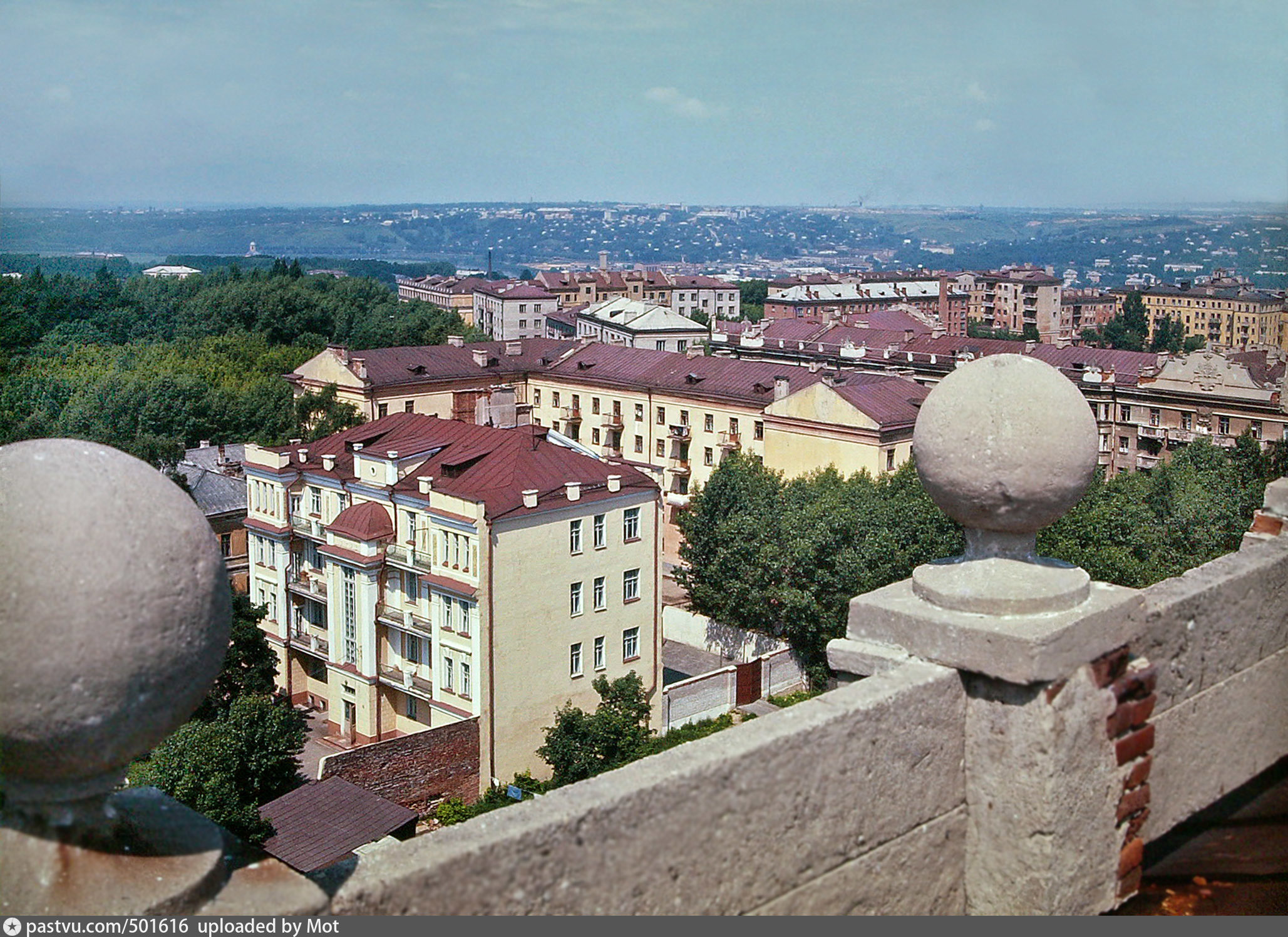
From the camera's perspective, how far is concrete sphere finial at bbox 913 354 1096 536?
504 cm

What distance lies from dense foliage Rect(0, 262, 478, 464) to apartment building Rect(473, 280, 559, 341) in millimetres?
16548

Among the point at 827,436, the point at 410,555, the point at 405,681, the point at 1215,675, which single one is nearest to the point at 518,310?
the point at 827,436

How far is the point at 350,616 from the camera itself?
33.3m

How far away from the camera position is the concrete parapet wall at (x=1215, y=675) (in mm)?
5602

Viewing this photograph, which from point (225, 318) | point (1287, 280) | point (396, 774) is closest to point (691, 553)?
point (396, 774)

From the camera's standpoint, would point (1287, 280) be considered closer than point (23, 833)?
No

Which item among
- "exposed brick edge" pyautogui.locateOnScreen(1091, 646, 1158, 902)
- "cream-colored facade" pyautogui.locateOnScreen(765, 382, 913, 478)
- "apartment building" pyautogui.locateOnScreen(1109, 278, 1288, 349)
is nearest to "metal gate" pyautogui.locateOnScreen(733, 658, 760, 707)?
"cream-colored facade" pyautogui.locateOnScreen(765, 382, 913, 478)

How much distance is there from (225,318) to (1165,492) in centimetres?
6746

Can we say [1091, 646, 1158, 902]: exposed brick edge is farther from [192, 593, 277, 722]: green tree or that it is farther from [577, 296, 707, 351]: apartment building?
[577, 296, 707, 351]: apartment building

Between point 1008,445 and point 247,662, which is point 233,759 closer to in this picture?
point 247,662

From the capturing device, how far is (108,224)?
12562 cm

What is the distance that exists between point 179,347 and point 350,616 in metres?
48.7

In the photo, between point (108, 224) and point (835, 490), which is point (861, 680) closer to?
point (835, 490)

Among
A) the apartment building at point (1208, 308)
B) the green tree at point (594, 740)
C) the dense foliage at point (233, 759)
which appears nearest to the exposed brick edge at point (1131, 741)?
the dense foliage at point (233, 759)
